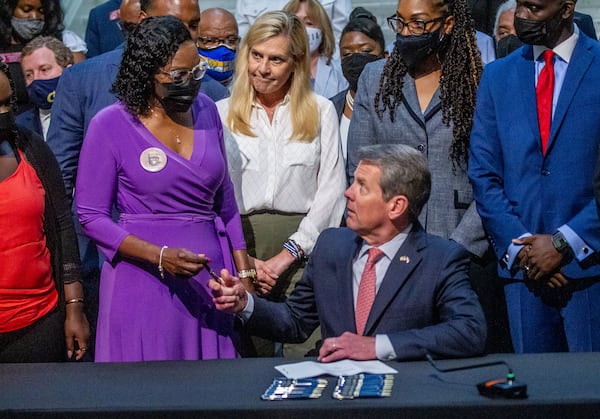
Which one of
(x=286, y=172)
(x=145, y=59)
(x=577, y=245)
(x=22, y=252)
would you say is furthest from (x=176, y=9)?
(x=577, y=245)

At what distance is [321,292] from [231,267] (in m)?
0.62

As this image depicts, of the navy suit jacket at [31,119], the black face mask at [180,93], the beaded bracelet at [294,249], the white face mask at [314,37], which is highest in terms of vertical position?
the black face mask at [180,93]

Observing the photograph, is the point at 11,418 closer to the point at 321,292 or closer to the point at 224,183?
the point at 321,292

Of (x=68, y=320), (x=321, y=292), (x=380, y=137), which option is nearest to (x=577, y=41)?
(x=380, y=137)

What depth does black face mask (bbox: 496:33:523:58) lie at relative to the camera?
18.3ft

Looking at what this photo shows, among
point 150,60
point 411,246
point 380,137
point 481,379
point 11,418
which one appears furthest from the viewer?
point 380,137

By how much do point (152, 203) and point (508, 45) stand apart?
95.9 inches

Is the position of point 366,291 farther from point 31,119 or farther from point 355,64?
point 31,119

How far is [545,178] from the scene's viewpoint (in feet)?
13.9

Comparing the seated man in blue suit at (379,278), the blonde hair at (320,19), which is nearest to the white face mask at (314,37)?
the blonde hair at (320,19)

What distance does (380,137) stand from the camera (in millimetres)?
4617

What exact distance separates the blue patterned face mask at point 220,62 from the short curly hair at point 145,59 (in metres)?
1.36

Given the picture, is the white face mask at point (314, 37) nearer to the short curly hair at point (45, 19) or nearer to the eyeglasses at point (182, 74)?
the short curly hair at point (45, 19)

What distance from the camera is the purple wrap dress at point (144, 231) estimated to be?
13.3 feet
